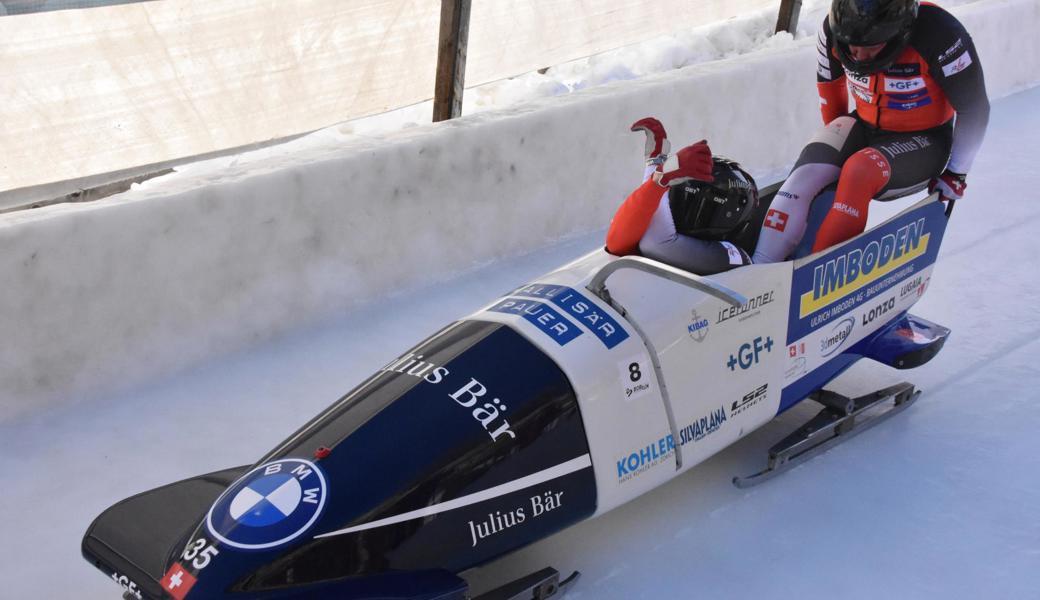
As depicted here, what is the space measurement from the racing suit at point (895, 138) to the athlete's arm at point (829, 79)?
37mm

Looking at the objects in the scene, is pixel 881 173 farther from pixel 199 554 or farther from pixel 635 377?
pixel 199 554

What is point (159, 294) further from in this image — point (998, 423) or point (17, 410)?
point (998, 423)

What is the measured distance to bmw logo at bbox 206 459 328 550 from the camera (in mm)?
1862

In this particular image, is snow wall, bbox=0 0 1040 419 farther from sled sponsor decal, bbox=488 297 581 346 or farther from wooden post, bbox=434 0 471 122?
sled sponsor decal, bbox=488 297 581 346

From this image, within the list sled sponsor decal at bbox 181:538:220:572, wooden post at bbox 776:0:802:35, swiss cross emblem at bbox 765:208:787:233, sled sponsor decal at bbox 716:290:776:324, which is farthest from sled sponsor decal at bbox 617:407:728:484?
wooden post at bbox 776:0:802:35

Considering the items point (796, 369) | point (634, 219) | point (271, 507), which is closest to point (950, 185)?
point (796, 369)

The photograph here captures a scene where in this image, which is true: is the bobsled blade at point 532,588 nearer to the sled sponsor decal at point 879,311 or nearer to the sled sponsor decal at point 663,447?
the sled sponsor decal at point 663,447

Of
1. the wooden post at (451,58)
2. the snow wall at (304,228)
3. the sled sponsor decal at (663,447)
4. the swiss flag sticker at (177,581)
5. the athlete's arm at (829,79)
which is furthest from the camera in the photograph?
the wooden post at (451,58)

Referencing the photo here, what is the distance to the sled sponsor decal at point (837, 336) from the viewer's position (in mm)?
2789

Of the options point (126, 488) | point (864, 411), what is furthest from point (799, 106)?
point (126, 488)

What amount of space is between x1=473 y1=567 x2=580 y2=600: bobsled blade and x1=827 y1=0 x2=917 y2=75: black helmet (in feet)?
5.84

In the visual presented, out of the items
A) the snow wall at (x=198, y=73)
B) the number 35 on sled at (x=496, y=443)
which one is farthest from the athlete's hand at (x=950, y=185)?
the snow wall at (x=198, y=73)

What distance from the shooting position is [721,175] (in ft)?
8.73

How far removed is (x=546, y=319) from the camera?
2.26m
